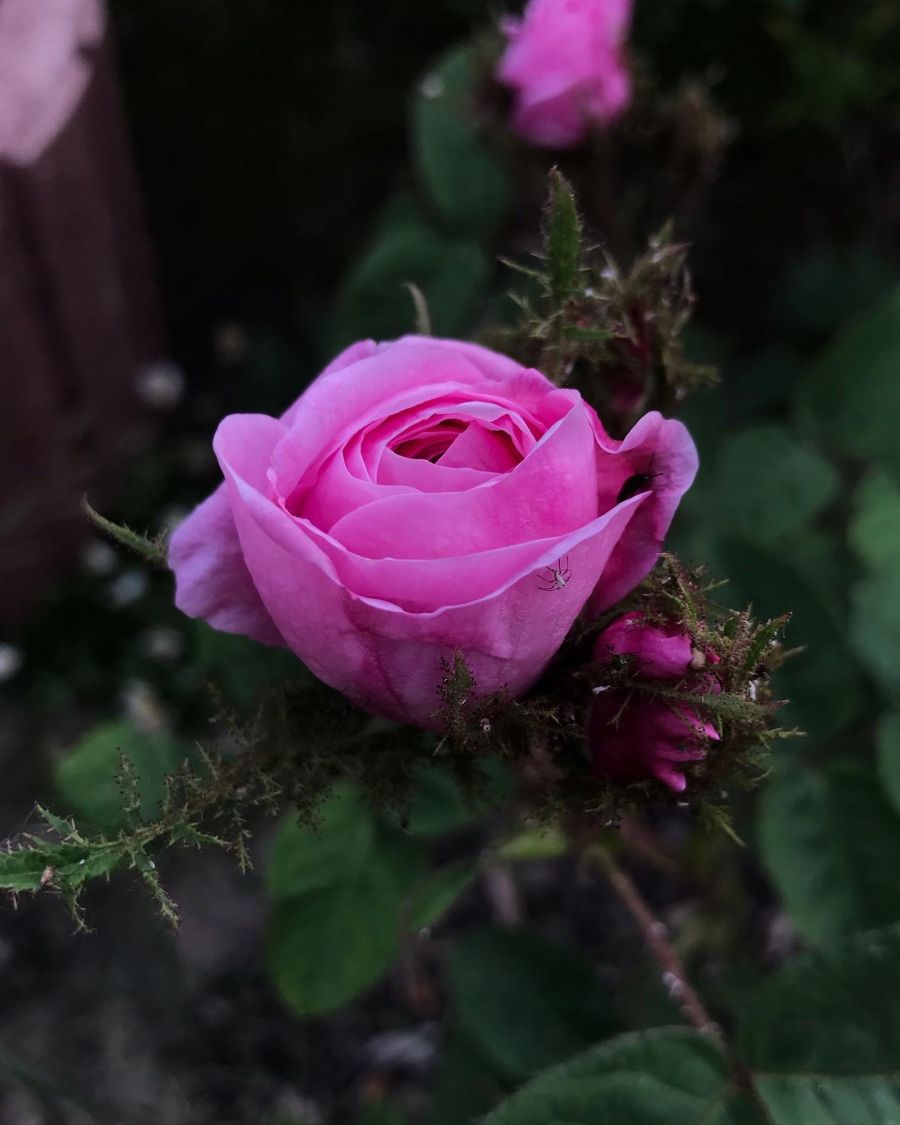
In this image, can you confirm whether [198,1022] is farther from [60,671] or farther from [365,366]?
[365,366]

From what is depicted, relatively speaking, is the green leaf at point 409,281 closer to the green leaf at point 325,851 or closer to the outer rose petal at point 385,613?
the green leaf at point 325,851

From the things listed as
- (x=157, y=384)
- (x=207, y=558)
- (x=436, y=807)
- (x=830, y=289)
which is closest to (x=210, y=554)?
(x=207, y=558)

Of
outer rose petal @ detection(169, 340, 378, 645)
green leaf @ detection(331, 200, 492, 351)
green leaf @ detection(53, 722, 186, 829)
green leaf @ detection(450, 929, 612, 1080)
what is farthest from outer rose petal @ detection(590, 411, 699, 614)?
green leaf @ detection(331, 200, 492, 351)

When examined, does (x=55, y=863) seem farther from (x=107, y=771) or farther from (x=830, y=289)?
(x=830, y=289)

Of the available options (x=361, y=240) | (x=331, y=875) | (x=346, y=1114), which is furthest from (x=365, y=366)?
(x=361, y=240)

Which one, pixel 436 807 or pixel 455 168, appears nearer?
pixel 436 807

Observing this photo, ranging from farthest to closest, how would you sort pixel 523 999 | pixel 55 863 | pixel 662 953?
pixel 523 999 < pixel 662 953 < pixel 55 863
